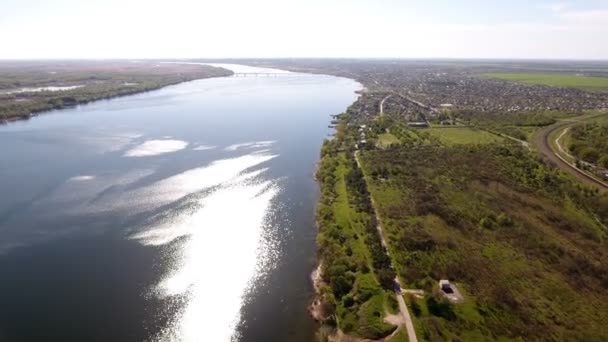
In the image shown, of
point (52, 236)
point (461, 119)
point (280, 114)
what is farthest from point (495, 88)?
point (52, 236)

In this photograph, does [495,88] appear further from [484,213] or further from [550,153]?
[484,213]

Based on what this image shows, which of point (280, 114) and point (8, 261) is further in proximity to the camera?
point (280, 114)

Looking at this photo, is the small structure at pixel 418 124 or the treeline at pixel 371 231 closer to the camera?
the treeline at pixel 371 231

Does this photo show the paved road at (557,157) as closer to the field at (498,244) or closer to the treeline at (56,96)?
the field at (498,244)

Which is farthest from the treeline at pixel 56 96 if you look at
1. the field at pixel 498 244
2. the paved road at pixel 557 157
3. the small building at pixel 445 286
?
the paved road at pixel 557 157

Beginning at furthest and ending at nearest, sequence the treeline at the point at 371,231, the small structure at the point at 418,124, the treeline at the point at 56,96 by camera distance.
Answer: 1. the treeline at the point at 56,96
2. the small structure at the point at 418,124
3. the treeline at the point at 371,231

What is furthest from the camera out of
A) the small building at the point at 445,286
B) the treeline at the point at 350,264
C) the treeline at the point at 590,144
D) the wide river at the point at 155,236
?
the treeline at the point at 590,144
